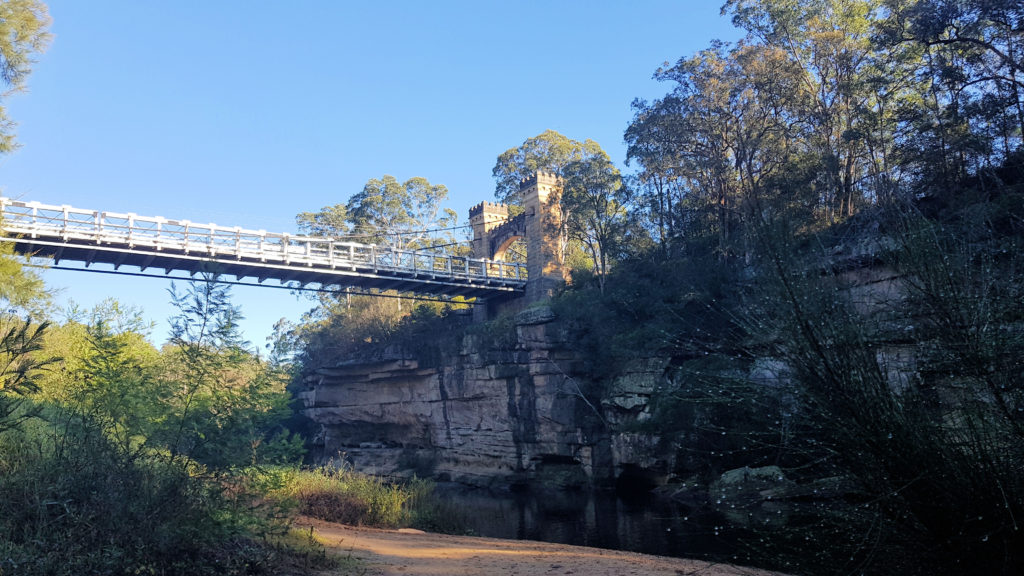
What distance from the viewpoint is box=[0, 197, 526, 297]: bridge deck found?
59.8 feet

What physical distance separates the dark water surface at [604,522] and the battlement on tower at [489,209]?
1715 centimetres

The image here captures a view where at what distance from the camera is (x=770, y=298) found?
3.17 m

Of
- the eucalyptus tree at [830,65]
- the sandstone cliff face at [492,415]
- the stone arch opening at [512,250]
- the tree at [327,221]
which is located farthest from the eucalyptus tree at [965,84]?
the tree at [327,221]

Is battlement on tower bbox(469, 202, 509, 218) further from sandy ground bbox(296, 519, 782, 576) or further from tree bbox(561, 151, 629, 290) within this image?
sandy ground bbox(296, 519, 782, 576)

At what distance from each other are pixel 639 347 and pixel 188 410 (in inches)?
632

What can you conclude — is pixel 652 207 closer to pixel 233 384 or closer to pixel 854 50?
pixel 854 50

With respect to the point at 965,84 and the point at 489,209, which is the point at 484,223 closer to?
the point at 489,209

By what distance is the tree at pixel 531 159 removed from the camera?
118 ft

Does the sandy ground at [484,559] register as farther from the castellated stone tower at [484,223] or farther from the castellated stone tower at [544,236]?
the castellated stone tower at [484,223]

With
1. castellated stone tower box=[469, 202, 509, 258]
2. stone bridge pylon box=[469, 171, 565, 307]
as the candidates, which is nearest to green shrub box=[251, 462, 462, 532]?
stone bridge pylon box=[469, 171, 565, 307]

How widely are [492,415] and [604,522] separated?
11.5 metres

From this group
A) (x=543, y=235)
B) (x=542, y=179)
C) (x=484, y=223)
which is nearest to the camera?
(x=543, y=235)

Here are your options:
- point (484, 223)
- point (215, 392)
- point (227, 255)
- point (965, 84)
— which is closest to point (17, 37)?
point (215, 392)

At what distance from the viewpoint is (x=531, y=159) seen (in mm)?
36438
